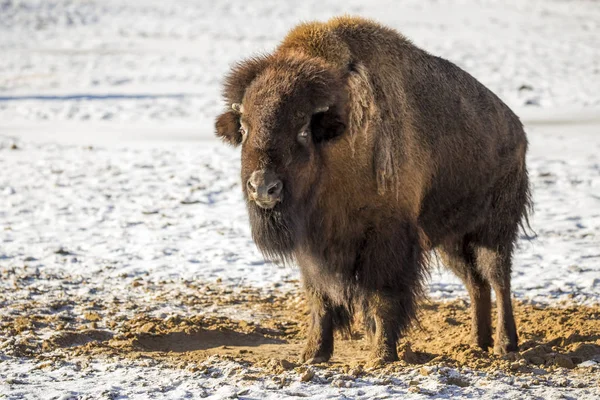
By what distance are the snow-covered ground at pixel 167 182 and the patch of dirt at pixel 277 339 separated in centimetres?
28

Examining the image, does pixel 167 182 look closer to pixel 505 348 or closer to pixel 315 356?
pixel 315 356

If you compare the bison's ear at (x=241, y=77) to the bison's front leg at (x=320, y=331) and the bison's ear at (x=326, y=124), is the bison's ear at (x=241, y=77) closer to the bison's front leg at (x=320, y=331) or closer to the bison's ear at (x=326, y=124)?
the bison's ear at (x=326, y=124)

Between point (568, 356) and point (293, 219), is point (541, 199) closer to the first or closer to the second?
point (568, 356)

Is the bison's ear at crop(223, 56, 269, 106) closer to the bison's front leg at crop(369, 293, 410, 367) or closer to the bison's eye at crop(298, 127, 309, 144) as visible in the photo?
the bison's eye at crop(298, 127, 309, 144)

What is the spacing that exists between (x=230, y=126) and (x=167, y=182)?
5989mm

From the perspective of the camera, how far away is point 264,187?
4973 millimetres

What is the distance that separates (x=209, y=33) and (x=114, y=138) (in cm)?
1635

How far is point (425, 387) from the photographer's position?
500cm

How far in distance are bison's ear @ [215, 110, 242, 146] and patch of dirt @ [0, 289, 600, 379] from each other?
1416 millimetres

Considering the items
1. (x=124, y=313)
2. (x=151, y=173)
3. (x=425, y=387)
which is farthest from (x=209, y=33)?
(x=425, y=387)

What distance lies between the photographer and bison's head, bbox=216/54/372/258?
516 centimetres

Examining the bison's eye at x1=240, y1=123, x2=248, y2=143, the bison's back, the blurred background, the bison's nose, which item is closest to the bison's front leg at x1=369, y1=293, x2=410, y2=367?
the bison's back

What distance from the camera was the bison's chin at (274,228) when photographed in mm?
5293

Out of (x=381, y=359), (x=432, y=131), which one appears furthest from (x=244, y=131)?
(x=381, y=359)
